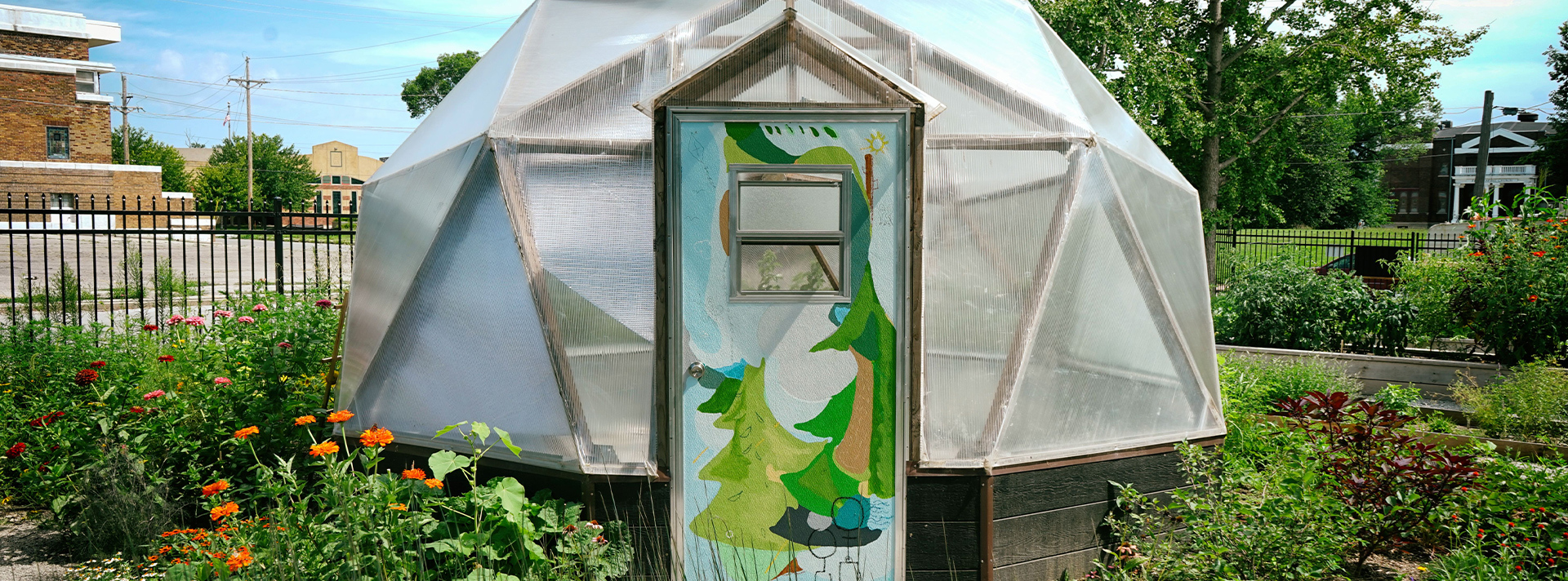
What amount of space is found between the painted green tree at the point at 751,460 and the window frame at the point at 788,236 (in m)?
0.35

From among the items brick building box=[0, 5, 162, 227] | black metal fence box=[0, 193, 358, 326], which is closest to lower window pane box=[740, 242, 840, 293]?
black metal fence box=[0, 193, 358, 326]

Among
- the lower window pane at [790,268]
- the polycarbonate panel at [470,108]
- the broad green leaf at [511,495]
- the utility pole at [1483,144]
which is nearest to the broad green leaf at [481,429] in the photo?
the broad green leaf at [511,495]

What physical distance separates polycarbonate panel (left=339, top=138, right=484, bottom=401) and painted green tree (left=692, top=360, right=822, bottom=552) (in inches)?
71.3

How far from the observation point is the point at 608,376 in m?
4.11

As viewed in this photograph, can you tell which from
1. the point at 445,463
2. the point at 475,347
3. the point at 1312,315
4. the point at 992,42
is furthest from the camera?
the point at 1312,315

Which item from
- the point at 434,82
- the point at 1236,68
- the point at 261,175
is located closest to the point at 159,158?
the point at 261,175

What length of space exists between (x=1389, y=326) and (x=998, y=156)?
8523 mm

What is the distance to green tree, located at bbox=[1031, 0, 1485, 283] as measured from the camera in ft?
49.7

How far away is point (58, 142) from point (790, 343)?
134ft

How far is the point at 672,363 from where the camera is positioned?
3961mm

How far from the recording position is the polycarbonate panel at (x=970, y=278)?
412cm

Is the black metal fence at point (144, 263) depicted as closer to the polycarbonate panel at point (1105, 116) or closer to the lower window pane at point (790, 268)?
the lower window pane at point (790, 268)

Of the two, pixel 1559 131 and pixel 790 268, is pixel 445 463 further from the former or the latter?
pixel 1559 131

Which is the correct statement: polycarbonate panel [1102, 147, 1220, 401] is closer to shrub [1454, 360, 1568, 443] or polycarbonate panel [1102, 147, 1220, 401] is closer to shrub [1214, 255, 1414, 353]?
shrub [1454, 360, 1568, 443]
